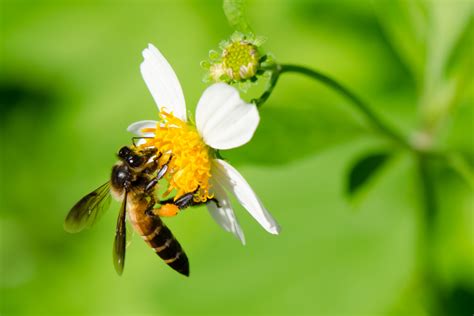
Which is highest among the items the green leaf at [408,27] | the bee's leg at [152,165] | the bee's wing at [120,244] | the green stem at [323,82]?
the green leaf at [408,27]

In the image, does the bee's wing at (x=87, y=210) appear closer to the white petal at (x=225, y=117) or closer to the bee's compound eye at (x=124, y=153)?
the bee's compound eye at (x=124, y=153)

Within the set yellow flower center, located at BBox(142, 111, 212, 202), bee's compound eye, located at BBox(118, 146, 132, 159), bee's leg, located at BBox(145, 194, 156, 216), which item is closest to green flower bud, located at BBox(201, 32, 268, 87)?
yellow flower center, located at BBox(142, 111, 212, 202)

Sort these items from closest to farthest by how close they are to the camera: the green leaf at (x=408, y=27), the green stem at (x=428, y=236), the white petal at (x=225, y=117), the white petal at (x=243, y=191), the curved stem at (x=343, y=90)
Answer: the white petal at (x=225, y=117) → the white petal at (x=243, y=191) → the curved stem at (x=343, y=90) → the green stem at (x=428, y=236) → the green leaf at (x=408, y=27)

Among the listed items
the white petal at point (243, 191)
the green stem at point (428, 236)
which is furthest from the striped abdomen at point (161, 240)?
the green stem at point (428, 236)

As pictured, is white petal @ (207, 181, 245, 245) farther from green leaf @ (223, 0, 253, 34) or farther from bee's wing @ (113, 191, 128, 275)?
green leaf @ (223, 0, 253, 34)

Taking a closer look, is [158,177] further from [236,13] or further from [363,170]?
[363,170]

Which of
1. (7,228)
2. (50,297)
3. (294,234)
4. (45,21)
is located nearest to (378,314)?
(294,234)

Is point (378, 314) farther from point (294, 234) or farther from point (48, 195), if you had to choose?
point (48, 195)

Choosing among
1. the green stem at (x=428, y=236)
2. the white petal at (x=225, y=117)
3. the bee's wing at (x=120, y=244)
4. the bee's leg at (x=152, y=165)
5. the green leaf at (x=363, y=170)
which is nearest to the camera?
the white petal at (x=225, y=117)
